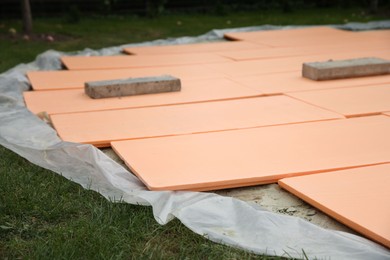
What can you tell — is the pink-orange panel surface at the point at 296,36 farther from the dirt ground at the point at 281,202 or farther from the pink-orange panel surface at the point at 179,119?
the dirt ground at the point at 281,202

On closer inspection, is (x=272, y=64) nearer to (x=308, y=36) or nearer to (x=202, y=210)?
(x=308, y=36)

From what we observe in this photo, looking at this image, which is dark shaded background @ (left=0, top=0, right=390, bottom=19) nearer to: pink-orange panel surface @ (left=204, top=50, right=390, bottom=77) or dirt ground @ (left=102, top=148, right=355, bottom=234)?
pink-orange panel surface @ (left=204, top=50, right=390, bottom=77)

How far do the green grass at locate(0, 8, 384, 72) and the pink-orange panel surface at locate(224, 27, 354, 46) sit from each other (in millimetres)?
914

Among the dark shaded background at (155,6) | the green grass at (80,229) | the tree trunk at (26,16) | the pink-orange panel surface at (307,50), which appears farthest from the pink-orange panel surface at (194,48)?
the green grass at (80,229)

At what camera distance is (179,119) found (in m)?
3.43

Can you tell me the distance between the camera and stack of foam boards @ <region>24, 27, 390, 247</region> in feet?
7.92

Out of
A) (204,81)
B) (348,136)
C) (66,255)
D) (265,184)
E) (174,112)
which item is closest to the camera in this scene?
(66,255)

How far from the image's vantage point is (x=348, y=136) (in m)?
3.02

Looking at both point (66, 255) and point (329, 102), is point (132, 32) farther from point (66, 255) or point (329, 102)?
point (66, 255)

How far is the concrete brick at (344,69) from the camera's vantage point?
4391 millimetres

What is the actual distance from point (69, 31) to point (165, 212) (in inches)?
231

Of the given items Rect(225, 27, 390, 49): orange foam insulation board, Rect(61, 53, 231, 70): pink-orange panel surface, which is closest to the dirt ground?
Rect(61, 53, 231, 70): pink-orange panel surface

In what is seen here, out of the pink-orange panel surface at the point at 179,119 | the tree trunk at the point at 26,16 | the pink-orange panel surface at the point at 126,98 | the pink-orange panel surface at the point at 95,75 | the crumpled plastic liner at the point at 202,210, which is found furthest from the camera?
the tree trunk at the point at 26,16

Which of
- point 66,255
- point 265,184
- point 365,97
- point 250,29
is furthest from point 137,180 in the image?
point 250,29
